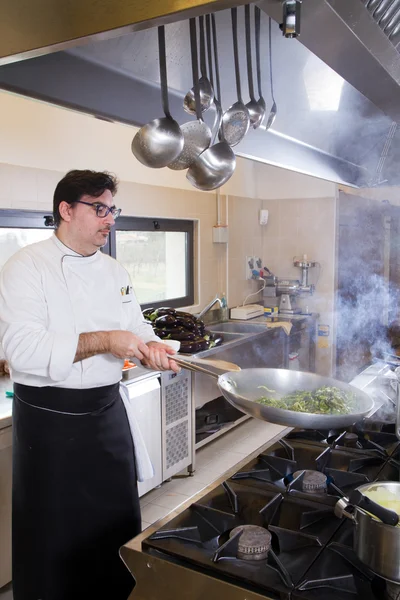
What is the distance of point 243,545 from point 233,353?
10.1ft

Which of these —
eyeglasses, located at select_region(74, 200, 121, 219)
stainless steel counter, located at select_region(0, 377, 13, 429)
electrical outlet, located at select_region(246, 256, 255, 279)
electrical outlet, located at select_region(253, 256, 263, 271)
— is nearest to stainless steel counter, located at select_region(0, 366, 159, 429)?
stainless steel counter, located at select_region(0, 377, 13, 429)

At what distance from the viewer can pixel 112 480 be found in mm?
1896

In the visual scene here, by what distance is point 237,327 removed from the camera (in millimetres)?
4676

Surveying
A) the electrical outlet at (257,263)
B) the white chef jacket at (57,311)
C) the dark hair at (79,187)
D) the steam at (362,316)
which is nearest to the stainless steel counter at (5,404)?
the white chef jacket at (57,311)

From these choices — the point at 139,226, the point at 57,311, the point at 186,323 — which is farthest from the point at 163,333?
the point at 57,311

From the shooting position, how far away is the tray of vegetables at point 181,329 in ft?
11.6

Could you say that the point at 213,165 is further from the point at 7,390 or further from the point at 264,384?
the point at 7,390

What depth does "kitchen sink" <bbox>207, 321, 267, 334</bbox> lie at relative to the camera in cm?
458

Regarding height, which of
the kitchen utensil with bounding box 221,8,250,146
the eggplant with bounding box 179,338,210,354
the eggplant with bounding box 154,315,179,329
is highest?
the kitchen utensil with bounding box 221,8,250,146

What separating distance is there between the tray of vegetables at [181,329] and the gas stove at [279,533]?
1852 mm

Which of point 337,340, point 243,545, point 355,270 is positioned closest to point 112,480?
point 243,545

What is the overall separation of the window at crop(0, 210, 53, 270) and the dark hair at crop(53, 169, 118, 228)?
3.43ft

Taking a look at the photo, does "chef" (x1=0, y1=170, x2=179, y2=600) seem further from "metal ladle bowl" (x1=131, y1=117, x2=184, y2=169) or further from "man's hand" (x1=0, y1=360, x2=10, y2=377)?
"man's hand" (x1=0, y1=360, x2=10, y2=377)

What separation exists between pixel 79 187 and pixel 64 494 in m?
1.05
